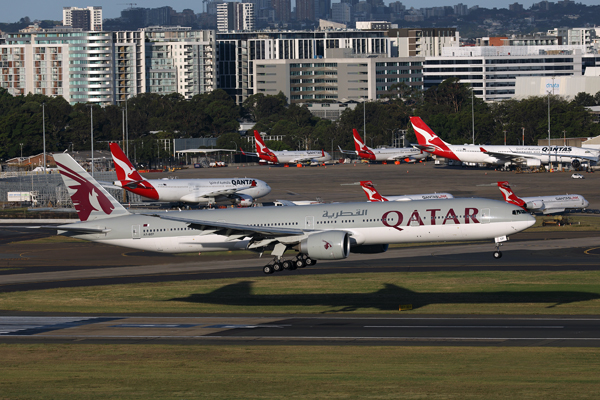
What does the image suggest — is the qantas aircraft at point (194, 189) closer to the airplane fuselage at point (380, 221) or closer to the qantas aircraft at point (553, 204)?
the qantas aircraft at point (553, 204)

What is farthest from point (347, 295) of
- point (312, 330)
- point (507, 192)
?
point (507, 192)

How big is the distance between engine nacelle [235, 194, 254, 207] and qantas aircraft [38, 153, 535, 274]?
61414mm

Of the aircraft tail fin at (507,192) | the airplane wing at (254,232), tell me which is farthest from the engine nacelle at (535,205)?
the airplane wing at (254,232)

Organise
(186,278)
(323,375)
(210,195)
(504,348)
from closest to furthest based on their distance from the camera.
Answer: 1. (323,375)
2. (504,348)
3. (186,278)
4. (210,195)

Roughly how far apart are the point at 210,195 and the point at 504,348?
8995 centimetres

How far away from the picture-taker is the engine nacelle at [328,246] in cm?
5634

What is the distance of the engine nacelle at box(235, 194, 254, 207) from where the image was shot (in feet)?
418

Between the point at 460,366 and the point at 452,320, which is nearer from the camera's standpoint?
the point at 460,366

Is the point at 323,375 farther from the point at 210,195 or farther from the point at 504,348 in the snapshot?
the point at 210,195

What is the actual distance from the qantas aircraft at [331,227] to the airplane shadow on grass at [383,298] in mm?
3482

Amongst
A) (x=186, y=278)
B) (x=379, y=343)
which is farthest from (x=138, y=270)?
(x=379, y=343)

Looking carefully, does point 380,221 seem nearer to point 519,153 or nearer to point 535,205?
point 535,205

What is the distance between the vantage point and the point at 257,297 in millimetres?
64688

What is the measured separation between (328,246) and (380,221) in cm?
617
